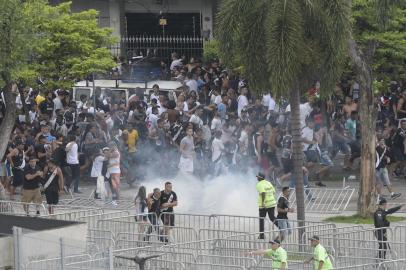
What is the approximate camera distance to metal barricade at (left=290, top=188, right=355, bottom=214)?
28.4 m

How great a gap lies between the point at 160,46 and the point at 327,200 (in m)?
16.0

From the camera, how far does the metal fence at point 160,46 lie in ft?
142

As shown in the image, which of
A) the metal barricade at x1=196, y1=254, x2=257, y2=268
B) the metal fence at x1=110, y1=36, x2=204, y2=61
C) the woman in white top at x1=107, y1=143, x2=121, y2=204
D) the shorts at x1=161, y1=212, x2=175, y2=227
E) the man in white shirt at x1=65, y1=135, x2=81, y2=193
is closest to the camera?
the metal barricade at x1=196, y1=254, x2=257, y2=268

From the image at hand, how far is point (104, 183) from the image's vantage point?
2994 centimetres

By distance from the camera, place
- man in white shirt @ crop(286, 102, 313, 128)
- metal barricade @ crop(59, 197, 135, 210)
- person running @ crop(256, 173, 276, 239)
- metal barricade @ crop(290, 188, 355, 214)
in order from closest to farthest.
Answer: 1. person running @ crop(256, 173, 276, 239)
2. metal barricade @ crop(290, 188, 355, 214)
3. metal barricade @ crop(59, 197, 135, 210)
4. man in white shirt @ crop(286, 102, 313, 128)

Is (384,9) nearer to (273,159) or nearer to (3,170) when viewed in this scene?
(273,159)

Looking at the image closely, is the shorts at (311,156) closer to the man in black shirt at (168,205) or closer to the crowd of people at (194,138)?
the crowd of people at (194,138)

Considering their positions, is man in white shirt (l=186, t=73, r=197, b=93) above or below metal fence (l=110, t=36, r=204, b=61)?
below

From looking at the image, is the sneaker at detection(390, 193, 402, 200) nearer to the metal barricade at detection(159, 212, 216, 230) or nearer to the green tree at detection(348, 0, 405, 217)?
the green tree at detection(348, 0, 405, 217)

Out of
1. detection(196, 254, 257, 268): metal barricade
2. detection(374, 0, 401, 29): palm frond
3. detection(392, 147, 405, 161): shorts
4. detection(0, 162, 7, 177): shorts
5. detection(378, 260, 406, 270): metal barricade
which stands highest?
detection(374, 0, 401, 29): palm frond

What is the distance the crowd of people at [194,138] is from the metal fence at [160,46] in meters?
6.82

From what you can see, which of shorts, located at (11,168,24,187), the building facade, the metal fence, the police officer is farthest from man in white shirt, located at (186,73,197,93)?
the police officer

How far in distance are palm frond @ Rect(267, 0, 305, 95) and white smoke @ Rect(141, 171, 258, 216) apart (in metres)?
6.21

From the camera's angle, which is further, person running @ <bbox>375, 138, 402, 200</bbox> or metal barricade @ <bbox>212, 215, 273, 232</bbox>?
person running @ <bbox>375, 138, 402, 200</bbox>
